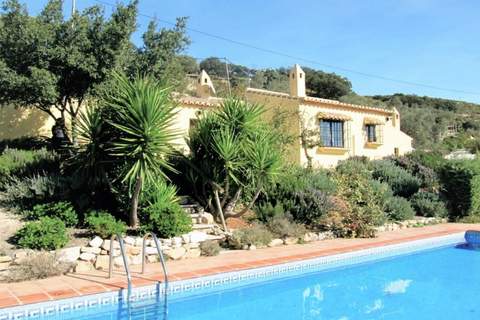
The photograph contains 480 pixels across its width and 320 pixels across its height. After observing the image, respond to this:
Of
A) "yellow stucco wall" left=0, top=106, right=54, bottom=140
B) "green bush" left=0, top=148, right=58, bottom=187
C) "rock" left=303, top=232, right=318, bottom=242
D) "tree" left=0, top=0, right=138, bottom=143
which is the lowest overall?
"rock" left=303, top=232, right=318, bottom=242

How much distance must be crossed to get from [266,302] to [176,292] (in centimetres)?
167

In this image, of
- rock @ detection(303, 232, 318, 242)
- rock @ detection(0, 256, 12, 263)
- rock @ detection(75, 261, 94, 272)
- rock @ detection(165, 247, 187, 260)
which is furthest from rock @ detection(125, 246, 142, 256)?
rock @ detection(303, 232, 318, 242)

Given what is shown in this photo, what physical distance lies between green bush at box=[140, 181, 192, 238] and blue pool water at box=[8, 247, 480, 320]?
2429mm

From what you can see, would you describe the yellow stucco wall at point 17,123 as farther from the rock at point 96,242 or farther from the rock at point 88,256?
the rock at point 88,256

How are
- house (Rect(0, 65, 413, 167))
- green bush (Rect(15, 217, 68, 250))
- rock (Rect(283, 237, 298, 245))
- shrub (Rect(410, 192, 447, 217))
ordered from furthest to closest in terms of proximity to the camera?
house (Rect(0, 65, 413, 167)), shrub (Rect(410, 192, 447, 217)), rock (Rect(283, 237, 298, 245)), green bush (Rect(15, 217, 68, 250))

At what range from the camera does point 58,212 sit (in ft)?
33.5

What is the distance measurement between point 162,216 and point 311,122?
1644 centimetres

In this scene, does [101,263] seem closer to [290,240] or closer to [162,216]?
[162,216]

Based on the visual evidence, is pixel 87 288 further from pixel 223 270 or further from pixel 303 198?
pixel 303 198

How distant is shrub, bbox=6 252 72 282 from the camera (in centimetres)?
799

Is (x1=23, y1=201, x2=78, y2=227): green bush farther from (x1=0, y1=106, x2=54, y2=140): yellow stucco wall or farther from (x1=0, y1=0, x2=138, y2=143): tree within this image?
(x1=0, y1=106, x2=54, y2=140): yellow stucco wall

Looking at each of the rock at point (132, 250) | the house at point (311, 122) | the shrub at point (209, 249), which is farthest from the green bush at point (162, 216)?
the house at point (311, 122)

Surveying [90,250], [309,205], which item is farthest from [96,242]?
[309,205]

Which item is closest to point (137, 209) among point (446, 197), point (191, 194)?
point (191, 194)
